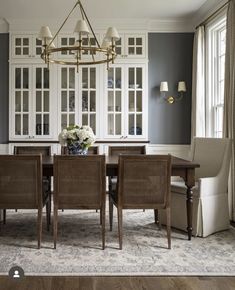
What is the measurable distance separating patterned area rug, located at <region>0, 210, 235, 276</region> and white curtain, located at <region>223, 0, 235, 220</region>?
0.67 m

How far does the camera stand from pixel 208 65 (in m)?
5.27

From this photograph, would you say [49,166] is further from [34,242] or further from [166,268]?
[166,268]

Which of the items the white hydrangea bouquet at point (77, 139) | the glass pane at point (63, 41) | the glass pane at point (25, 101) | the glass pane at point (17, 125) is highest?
the glass pane at point (63, 41)

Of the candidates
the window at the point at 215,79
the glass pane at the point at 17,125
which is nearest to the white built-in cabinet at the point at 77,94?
the glass pane at the point at 17,125

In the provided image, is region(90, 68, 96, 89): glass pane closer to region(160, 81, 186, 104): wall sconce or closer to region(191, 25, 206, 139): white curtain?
region(160, 81, 186, 104): wall sconce

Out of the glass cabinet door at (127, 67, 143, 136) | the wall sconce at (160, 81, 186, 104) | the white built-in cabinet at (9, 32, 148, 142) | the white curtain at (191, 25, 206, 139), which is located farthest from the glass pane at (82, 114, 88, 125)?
the white curtain at (191, 25, 206, 139)

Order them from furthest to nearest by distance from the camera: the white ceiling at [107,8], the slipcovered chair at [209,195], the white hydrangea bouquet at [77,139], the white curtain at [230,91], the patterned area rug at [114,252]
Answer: the white ceiling at [107,8], the white curtain at [230,91], the white hydrangea bouquet at [77,139], the slipcovered chair at [209,195], the patterned area rug at [114,252]

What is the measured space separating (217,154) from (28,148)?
2338mm

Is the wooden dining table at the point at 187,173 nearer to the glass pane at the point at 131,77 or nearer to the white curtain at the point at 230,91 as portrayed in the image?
the white curtain at the point at 230,91

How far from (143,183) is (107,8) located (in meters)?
3.15

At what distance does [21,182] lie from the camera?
10.4 feet

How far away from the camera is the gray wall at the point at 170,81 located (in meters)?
5.90

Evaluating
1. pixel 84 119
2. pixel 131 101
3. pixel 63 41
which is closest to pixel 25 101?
pixel 84 119

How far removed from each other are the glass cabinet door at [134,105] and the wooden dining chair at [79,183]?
281 centimetres
